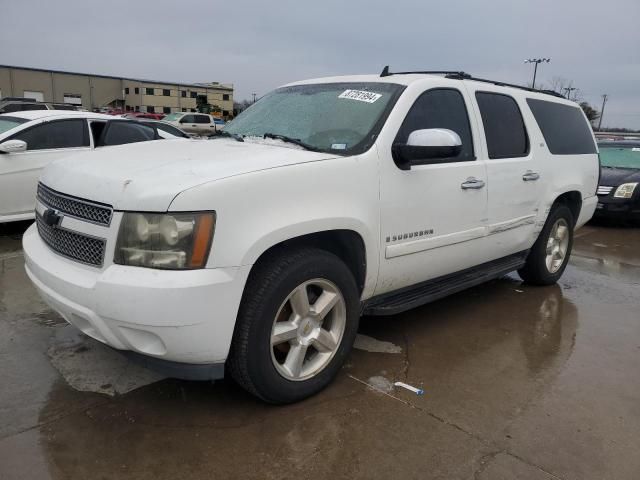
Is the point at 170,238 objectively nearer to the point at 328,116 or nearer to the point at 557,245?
the point at 328,116

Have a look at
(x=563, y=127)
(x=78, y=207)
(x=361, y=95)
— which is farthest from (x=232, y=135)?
(x=563, y=127)

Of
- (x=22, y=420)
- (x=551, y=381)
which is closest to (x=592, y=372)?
(x=551, y=381)

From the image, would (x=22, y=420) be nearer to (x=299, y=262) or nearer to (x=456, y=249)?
(x=299, y=262)

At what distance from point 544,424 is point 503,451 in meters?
0.41

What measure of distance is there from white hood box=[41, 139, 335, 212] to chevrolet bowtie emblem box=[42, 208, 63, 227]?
0.12 m

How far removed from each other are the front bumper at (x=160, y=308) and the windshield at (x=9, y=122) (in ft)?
16.7

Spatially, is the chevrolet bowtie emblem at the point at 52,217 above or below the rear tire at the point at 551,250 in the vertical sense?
above

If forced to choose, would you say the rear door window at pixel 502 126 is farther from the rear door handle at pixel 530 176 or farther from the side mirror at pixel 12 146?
the side mirror at pixel 12 146

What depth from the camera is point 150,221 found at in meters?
2.34

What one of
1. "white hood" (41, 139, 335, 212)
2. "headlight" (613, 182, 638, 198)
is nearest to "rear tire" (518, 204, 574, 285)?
"white hood" (41, 139, 335, 212)

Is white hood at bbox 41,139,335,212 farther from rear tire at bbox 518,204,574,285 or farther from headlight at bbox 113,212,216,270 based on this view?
rear tire at bbox 518,204,574,285

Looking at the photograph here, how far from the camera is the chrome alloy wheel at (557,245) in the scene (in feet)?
16.8

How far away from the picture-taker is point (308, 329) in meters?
2.89

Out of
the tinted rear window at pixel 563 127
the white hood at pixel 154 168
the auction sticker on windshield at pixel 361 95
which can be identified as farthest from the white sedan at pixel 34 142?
the tinted rear window at pixel 563 127
